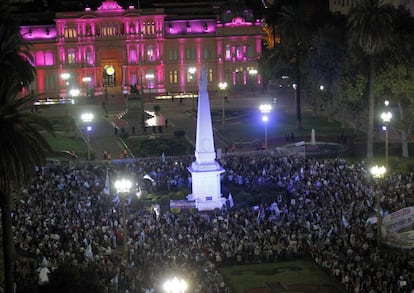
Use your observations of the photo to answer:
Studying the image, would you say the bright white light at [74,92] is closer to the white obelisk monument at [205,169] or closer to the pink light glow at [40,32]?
the pink light glow at [40,32]

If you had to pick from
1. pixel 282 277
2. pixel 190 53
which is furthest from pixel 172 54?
pixel 282 277

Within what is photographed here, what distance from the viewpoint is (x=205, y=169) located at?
4578 cm

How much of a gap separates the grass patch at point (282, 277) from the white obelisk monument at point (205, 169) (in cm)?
1006

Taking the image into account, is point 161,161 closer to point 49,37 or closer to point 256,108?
point 256,108

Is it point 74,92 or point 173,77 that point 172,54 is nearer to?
point 173,77

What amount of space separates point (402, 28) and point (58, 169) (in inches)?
1206

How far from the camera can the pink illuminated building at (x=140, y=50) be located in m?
110

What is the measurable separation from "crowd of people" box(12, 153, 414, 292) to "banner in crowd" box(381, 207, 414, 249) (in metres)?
0.58

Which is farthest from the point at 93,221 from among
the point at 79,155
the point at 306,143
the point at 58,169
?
the point at 306,143

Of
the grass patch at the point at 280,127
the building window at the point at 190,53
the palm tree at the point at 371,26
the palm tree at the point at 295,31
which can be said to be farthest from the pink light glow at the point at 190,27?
the palm tree at the point at 371,26

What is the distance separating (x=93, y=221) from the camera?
39.1m

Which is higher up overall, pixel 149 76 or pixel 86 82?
pixel 149 76

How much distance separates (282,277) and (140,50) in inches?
3163

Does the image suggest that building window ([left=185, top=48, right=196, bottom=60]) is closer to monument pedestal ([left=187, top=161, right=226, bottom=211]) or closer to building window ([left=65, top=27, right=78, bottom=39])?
building window ([left=65, top=27, right=78, bottom=39])
